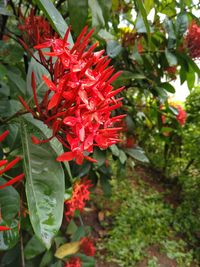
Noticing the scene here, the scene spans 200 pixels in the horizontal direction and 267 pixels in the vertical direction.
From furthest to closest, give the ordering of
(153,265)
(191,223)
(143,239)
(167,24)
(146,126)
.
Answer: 1. (146,126)
2. (191,223)
3. (143,239)
4. (153,265)
5. (167,24)

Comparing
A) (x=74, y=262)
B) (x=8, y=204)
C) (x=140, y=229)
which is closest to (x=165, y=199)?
(x=140, y=229)

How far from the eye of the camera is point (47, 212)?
0.49 metres

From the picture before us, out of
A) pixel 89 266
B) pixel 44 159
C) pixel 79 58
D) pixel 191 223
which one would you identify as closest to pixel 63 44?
pixel 79 58

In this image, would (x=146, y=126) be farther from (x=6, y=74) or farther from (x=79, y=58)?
(x=79, y=58)

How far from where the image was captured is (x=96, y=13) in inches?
25.2

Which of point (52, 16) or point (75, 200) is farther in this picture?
point (75, 200)

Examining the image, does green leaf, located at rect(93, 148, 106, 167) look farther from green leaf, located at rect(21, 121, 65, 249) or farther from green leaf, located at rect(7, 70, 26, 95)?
green leaf, located at rect(21, 121, 65, 249)

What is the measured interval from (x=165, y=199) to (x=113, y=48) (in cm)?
204

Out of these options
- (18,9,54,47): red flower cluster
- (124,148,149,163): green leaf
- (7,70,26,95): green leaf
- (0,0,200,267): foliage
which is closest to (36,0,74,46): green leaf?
(0,0,200,267): foliage

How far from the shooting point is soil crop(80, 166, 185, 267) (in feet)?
7.40

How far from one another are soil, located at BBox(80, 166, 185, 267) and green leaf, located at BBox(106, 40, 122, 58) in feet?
3.49

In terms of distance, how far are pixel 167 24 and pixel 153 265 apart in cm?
155

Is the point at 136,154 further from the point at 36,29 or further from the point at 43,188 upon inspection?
the point at 43,188

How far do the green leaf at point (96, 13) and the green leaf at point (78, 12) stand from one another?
2cm
